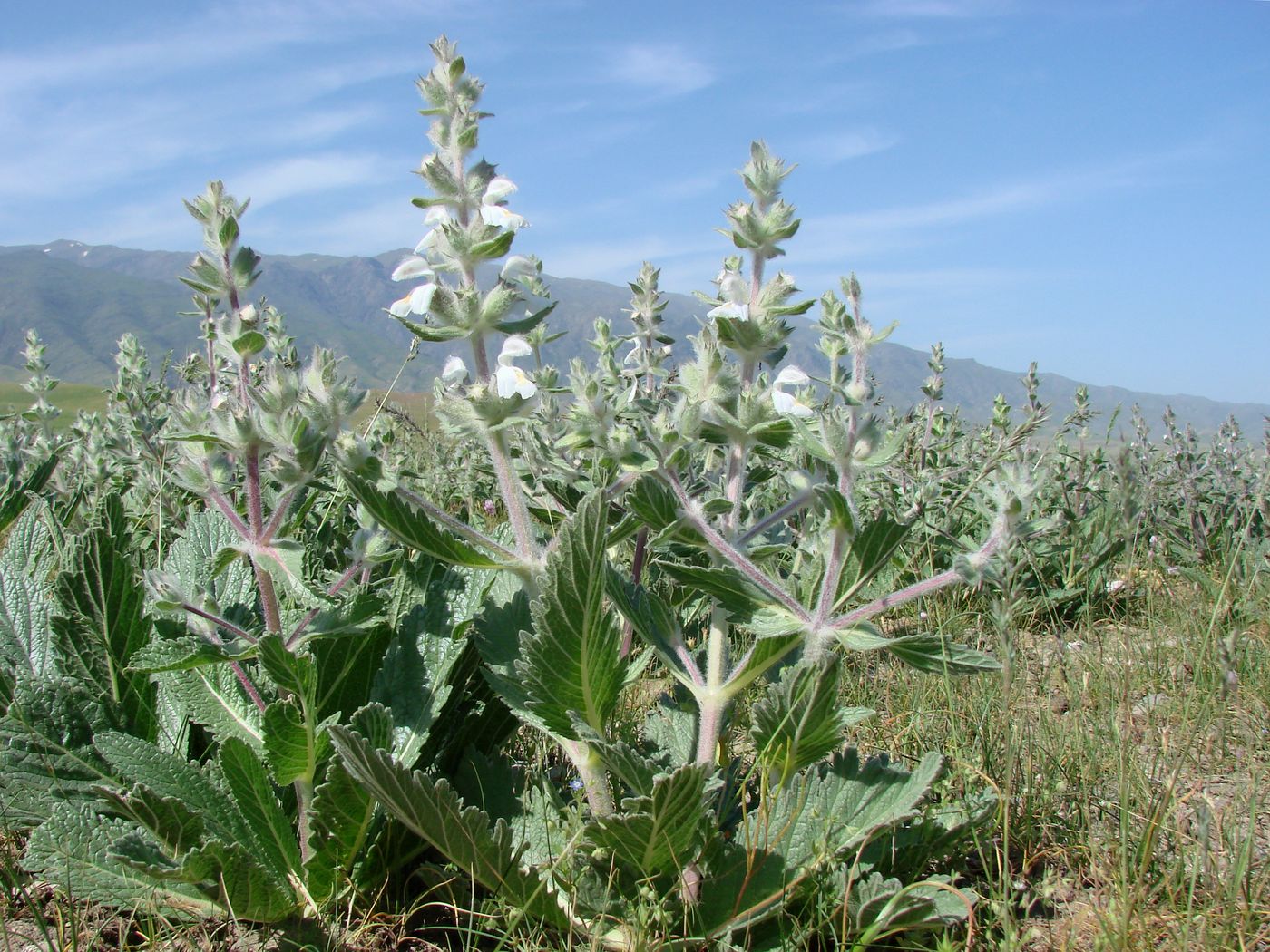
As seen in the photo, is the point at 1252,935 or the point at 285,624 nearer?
the point at 1252,935

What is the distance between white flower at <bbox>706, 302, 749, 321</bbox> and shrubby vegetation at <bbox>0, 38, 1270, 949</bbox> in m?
0.02

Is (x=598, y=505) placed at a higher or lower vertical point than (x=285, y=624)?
higher

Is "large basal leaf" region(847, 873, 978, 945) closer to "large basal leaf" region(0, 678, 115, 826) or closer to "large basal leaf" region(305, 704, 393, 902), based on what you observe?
"large basal leaf" region(305, 704, 393, 902)

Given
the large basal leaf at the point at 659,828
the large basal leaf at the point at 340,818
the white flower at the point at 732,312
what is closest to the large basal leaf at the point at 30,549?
the large basal leaf at the point at 340,818

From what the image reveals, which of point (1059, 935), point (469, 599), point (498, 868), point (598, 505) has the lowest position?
point (1059, 935)

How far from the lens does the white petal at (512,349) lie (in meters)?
1.81

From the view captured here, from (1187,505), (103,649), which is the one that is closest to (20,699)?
(103,649)

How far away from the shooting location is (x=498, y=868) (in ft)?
5.55

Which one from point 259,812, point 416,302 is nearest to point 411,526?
point 416,302

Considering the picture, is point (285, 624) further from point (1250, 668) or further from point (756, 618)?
point (1250, 668)

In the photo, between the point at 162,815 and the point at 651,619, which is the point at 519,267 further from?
the point at 162,815

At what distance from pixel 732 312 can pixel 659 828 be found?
40.9 inches

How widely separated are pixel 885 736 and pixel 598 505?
149 cm

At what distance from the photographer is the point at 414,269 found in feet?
6.18
